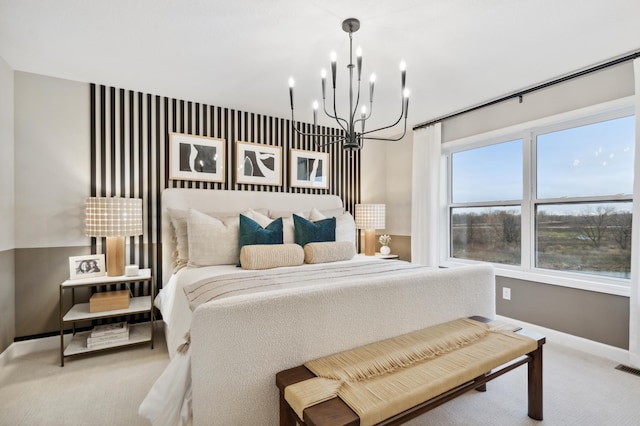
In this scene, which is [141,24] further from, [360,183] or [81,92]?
[360,183]

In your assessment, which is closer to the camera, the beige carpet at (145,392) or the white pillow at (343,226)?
the beige carpet at (145,392)

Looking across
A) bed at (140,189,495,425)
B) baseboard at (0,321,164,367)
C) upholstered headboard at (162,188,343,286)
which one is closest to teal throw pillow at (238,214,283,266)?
bed at (140,189,495,425)

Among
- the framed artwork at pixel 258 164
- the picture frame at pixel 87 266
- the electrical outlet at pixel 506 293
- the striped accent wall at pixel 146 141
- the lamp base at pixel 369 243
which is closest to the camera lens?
the picture frame at pixel 87 266

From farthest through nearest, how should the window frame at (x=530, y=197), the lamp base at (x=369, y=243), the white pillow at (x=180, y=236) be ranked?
the lamp base at (x=369, y=243)
the white pillow at (x=180, y=236)
the window frame at (x=530, y=197)

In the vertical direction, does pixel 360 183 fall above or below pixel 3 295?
above

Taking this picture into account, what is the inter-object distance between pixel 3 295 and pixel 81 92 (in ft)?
6.00

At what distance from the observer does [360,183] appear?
4.40 meters

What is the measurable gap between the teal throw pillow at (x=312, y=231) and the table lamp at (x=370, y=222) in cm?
99

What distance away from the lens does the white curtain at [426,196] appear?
379 centimetres

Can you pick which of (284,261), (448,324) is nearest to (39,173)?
(284,261)

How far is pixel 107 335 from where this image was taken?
255 centimetres

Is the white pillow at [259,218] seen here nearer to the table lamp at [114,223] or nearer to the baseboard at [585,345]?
the table lamp at [114,223]

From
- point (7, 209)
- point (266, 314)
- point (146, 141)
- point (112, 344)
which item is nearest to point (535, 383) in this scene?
point (266, 314)

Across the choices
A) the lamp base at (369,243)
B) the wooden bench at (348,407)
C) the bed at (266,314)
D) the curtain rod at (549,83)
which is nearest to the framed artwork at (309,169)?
the lamp base at (369,243)
